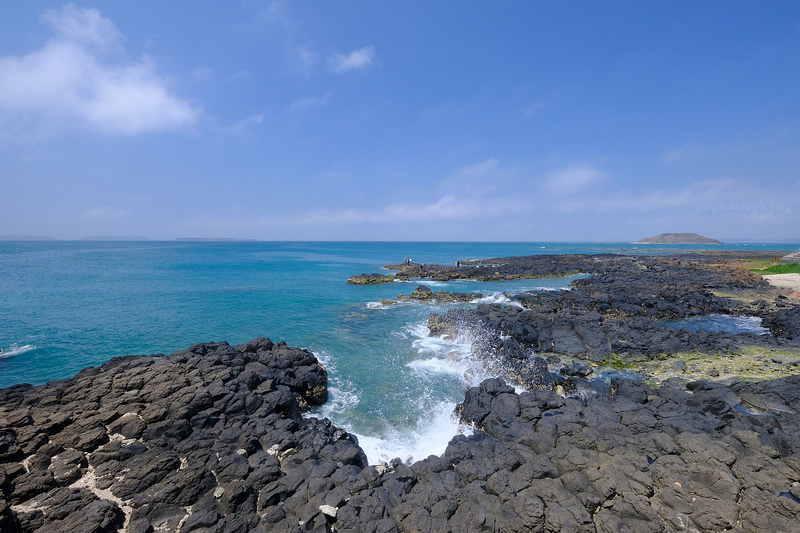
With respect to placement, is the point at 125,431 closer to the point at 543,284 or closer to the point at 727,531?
the point at 727,531

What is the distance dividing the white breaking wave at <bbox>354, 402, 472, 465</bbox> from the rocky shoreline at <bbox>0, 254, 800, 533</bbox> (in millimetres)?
809

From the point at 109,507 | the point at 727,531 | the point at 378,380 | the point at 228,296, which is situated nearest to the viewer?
the point at 727,531

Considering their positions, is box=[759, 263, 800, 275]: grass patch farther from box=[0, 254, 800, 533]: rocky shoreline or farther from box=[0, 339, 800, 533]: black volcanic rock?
box=[0, 339, 800, 533]: black volcanic rock

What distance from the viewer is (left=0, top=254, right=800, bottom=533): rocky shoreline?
7398 mm

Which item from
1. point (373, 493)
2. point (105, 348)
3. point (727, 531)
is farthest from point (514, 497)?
point (105, 348)

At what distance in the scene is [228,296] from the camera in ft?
125

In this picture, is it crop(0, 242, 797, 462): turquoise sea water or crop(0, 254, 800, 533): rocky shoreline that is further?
crop(0, 242, 797, 462): turquoise sea water

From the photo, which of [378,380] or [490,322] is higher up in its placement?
[490,322]

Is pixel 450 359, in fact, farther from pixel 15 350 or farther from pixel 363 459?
pixel 15 350

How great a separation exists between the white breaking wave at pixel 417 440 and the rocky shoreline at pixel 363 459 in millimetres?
809

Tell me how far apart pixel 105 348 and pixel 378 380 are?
712 inches

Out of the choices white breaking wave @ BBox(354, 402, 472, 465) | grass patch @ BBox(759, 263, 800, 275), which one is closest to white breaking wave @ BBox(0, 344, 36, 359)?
white breaking wave @ BBox(354, 402, 472, 465)

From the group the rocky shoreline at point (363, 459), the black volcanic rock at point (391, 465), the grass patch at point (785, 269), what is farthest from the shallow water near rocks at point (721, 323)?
the grass patch at point (785, 269)

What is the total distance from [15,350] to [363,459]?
24.5m
